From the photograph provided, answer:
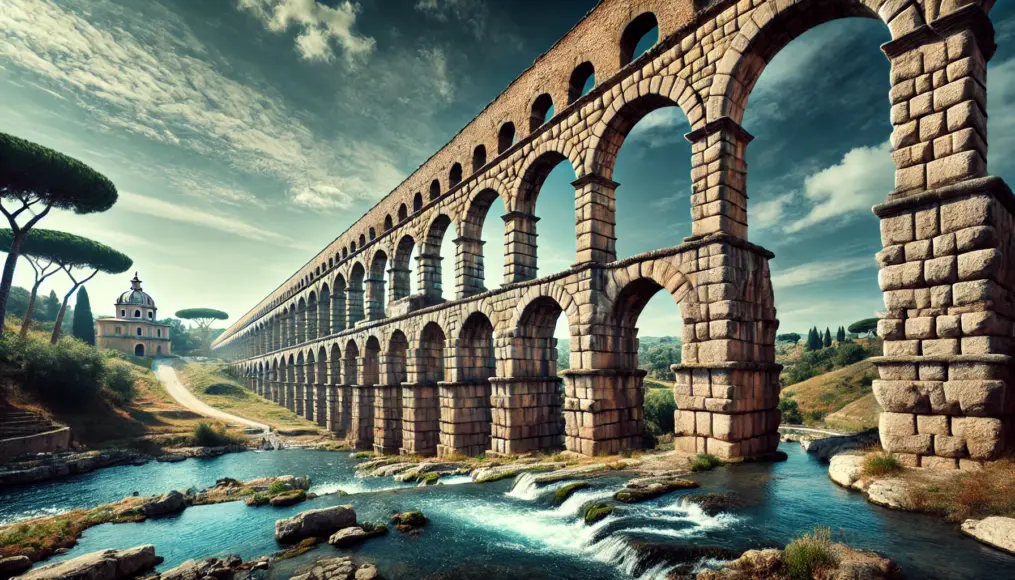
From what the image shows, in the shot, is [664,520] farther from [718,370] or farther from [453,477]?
[453,477]

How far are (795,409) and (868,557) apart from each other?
109 ft

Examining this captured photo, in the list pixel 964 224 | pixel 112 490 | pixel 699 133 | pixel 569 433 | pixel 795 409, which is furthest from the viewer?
pixel 795 409

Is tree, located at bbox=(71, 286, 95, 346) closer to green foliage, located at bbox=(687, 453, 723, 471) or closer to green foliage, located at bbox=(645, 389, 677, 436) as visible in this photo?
green foliage, located at bbox=(645, 389, 677, 436)

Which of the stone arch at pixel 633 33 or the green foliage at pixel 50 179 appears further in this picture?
the green foliage at pixel 50 179

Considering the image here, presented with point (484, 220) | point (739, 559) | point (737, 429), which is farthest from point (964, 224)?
point (484, 220)

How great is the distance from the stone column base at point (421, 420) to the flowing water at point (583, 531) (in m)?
9.27

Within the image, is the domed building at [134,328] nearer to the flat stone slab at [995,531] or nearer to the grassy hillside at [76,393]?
the grassy hillside at [76,393]

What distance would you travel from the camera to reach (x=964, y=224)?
762cm

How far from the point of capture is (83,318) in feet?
188

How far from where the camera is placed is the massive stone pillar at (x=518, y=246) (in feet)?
60.4

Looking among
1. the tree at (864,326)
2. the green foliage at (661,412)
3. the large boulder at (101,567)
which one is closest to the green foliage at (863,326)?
the tree at (864,326)

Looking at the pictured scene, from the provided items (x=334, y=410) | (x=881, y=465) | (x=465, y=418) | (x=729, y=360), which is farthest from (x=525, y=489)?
(x=334, y=410)

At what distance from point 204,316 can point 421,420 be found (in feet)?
377

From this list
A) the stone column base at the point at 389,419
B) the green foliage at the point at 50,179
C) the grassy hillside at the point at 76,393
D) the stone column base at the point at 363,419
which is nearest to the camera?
the stone column base at the point at 389,419
